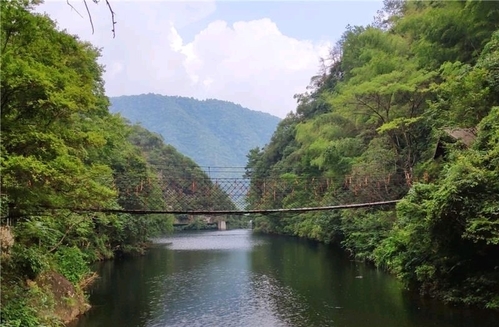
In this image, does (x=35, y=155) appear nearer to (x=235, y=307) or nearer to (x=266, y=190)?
(x=235, y=307)

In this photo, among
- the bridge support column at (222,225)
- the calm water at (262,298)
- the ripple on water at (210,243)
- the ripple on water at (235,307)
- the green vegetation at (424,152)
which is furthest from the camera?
the bridge support column at (222,225)

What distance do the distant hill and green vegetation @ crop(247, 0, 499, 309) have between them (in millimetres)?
88307

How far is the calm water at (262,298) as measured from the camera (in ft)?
31.9

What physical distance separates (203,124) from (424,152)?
412 feet

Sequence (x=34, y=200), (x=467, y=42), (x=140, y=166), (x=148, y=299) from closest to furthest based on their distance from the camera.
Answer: (x=34, y=200) < (x=148, y=299) < (x=467, y=42) < (x=140, y=166)

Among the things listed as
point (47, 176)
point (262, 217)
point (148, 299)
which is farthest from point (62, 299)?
point (262, 217)

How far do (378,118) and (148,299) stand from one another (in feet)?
36.5

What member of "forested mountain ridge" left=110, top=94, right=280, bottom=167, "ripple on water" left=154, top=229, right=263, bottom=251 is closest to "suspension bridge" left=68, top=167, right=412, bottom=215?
"ripple on water" left=154, top=229, right=263, bottom=251

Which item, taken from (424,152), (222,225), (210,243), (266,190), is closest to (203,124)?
(222,225)

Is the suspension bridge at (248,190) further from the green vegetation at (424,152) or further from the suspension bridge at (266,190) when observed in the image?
the green vegetation at (424,152)

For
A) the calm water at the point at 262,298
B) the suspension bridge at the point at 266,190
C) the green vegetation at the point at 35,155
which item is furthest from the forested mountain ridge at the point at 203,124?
the green vegetation at the point at 35,155

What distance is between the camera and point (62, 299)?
9.88 metres

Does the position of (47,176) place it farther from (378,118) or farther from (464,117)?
(378,118)

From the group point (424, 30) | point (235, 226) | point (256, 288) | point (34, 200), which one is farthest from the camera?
point (235, 226)
